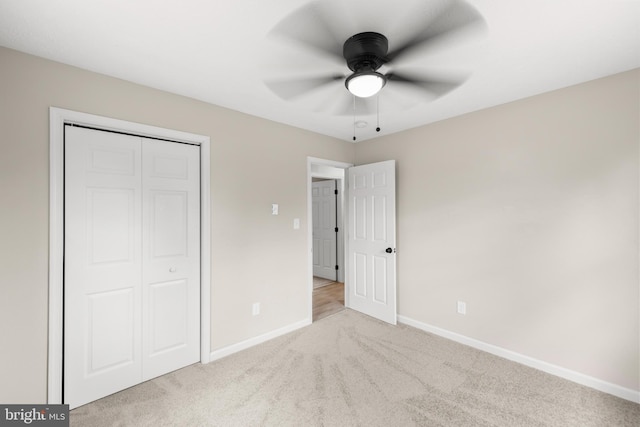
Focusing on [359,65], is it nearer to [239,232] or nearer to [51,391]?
[239,232]

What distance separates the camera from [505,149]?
2650mm

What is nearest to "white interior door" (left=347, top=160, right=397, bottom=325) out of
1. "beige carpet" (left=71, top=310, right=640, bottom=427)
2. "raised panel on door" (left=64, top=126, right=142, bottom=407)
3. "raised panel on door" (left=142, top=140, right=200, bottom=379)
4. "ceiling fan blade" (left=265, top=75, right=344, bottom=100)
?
"beige carpet" (left=71, top=310, right=640, bottom=427)

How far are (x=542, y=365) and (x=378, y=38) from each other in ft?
9.51

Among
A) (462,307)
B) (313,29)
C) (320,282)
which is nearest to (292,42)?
(313,29)

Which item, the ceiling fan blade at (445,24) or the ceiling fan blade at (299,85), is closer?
the ceiling fan blade at (445,24)

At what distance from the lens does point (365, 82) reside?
153 cm

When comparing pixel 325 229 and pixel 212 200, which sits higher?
pixel 212 200

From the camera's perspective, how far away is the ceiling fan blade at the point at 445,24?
53.6 inches

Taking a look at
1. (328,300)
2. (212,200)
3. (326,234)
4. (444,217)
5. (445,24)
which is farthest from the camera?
(326,234)

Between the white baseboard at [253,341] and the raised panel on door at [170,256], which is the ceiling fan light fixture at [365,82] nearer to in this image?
the raised panel on door at [170,256]

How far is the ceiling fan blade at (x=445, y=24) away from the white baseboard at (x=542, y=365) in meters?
2.70

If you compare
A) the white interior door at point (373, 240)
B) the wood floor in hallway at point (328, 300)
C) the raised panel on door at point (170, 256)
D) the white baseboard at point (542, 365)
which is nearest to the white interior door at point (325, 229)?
the wood floor in hallway at point (328, 300)

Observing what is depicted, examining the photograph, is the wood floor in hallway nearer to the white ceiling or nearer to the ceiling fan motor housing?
the white ceiling

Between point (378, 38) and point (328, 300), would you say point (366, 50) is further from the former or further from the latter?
point (328, 300)
